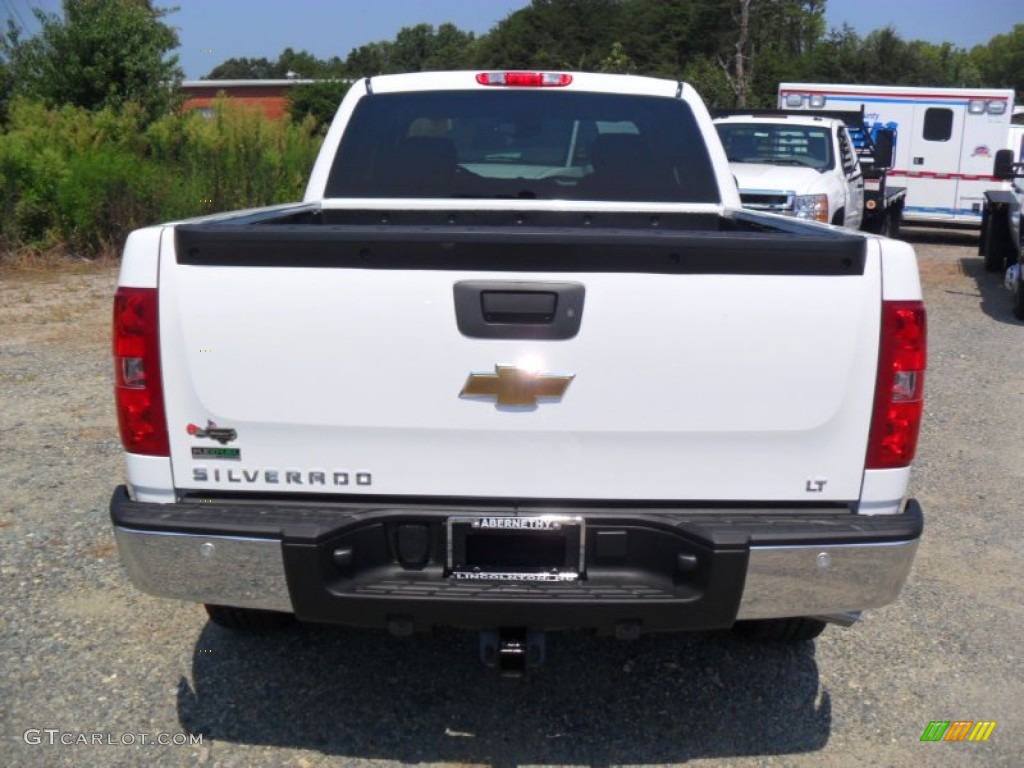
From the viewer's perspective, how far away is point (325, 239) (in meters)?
2.96

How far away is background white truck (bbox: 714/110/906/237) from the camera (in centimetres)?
1270

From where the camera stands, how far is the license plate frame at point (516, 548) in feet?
9.95

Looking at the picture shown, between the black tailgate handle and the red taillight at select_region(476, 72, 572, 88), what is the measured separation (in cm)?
239

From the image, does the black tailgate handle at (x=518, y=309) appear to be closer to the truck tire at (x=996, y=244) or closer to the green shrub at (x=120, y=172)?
the green shrub at (x=120, y=172)

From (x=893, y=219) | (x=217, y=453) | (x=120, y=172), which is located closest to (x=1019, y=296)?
(x=893, y=219)

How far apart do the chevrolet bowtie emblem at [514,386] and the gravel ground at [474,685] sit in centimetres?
127

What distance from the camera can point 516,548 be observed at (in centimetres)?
308

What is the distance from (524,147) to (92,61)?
678 inches

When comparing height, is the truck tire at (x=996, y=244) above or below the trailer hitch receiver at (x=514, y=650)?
Answer: below

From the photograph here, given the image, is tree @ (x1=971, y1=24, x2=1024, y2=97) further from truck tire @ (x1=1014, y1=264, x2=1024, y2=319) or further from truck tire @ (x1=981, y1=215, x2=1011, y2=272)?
truck tire @ (x1=1014, y1=264, x2=1024, y2=319)

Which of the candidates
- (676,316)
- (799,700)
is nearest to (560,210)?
(676,316)

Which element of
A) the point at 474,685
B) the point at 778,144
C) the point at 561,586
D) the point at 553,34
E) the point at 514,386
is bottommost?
the point at 474,685

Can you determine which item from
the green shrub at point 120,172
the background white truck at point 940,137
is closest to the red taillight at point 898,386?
the green shrub at point 120,172

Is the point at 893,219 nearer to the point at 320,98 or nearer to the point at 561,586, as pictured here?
the point at 561,586
